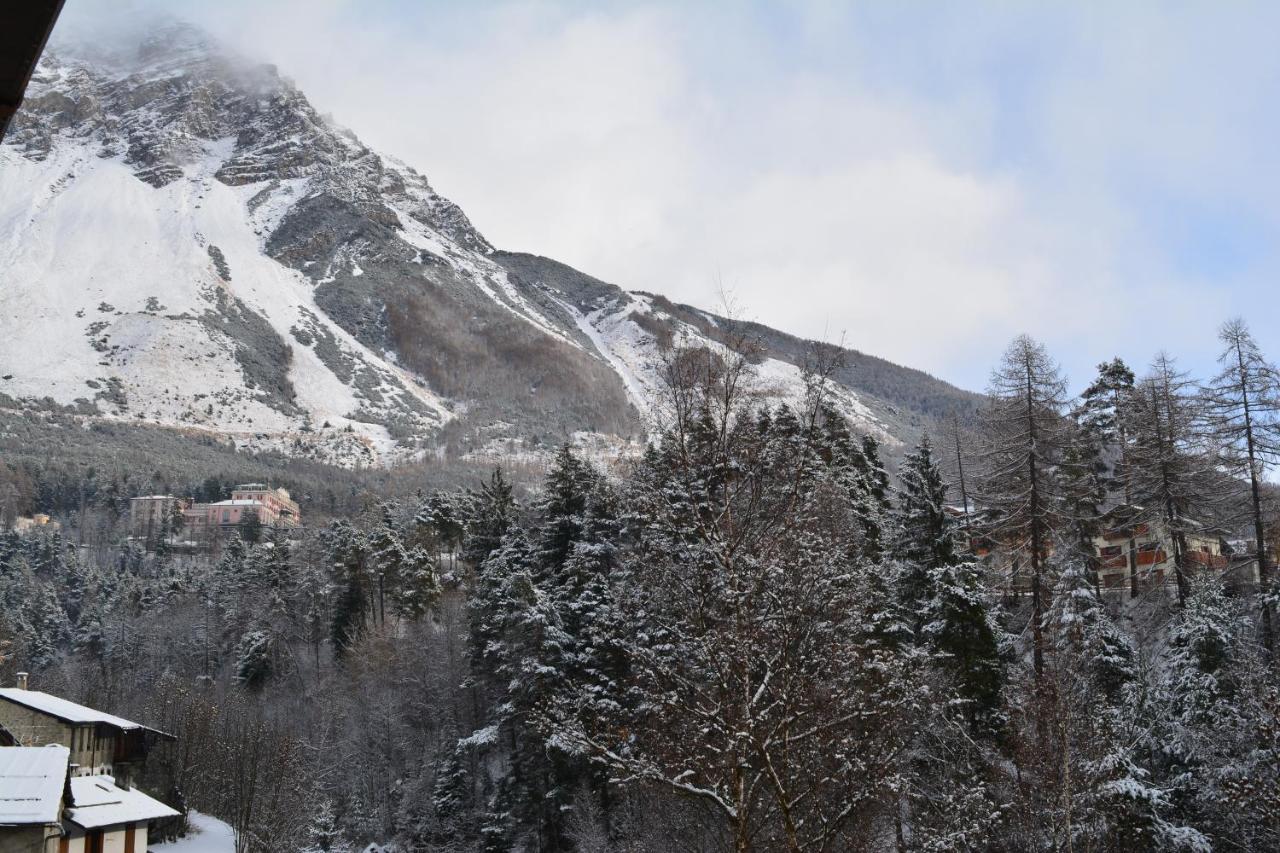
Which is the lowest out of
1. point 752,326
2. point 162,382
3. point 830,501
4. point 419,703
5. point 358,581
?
point 419,703

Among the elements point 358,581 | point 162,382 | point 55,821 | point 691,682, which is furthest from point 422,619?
point 162,382

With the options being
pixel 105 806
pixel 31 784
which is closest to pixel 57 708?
pixel 105 806

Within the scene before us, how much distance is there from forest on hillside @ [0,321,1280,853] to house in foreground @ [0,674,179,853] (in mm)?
4377

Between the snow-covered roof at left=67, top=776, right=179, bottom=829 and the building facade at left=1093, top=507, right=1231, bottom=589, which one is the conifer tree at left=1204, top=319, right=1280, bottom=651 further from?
the snow-covered roof at left=67, top=776, right=179, bottom=829

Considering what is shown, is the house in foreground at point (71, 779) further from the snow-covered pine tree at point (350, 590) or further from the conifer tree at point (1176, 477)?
the conifer tree at point (1176, 477)

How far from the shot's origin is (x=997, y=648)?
28391 millimetres

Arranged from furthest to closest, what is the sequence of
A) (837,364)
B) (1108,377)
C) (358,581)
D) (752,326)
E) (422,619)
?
1. (358,581)
2. (422,619)
3. (1108,377)
4. (752,326)
5. (837,364)

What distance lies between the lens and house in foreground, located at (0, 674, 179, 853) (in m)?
24.3

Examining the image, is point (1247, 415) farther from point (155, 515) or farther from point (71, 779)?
point (155, 515)

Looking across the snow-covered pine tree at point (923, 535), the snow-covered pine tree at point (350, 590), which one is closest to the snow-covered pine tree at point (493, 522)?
the snow-covered pine tree at point (350, 590)

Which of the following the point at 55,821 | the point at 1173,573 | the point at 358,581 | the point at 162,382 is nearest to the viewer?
the point at 55,821

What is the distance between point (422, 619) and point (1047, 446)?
117ft

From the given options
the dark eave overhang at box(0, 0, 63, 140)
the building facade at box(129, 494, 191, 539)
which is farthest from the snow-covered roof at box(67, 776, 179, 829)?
the building facade at box(129, 494, 191, 539)

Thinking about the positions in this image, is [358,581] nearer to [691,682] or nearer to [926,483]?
[926,483]
